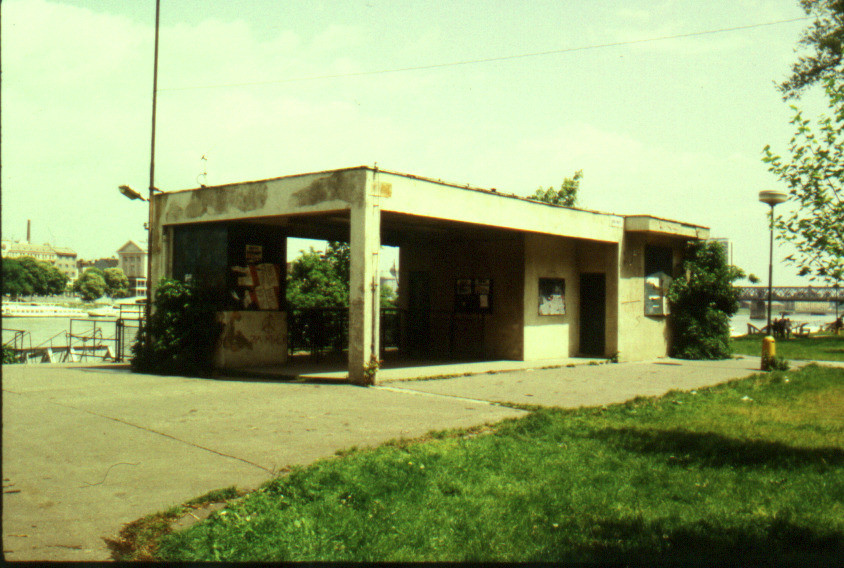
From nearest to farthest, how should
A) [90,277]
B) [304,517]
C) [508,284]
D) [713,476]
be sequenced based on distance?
[304,517] → [713,476] → [508,284] → [90,277]

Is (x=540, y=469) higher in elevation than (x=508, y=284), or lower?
lower

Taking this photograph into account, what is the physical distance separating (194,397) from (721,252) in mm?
15374

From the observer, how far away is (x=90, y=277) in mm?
130625

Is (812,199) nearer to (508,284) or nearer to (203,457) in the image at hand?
(203,457)

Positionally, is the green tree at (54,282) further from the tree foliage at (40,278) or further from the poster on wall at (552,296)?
the poster on wall at (552,296)

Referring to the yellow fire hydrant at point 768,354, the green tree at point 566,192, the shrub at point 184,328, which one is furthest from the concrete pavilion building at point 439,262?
the green tree at point 566,192

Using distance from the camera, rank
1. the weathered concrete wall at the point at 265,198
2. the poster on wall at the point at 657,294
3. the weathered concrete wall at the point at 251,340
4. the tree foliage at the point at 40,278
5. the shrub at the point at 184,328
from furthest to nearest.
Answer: the tree foliage at the point at 40,278, the poster on wall at the point at 657,294, the weathered concrete wall at the point at 251,340, the shrub at the point at 184,328, the weathered concrete wall at the point at 265,198

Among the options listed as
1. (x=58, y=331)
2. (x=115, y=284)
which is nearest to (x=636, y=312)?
(x=58, y=331)

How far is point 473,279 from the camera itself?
56.9ft

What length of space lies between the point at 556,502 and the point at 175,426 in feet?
15.0

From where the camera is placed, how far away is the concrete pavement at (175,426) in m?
4.71

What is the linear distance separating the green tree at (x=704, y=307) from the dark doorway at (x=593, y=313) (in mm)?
2368

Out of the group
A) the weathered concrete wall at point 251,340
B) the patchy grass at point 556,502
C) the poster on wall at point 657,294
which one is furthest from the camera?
the poster on wall at point 657,294

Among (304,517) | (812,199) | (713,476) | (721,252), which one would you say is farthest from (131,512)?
(721,252)
